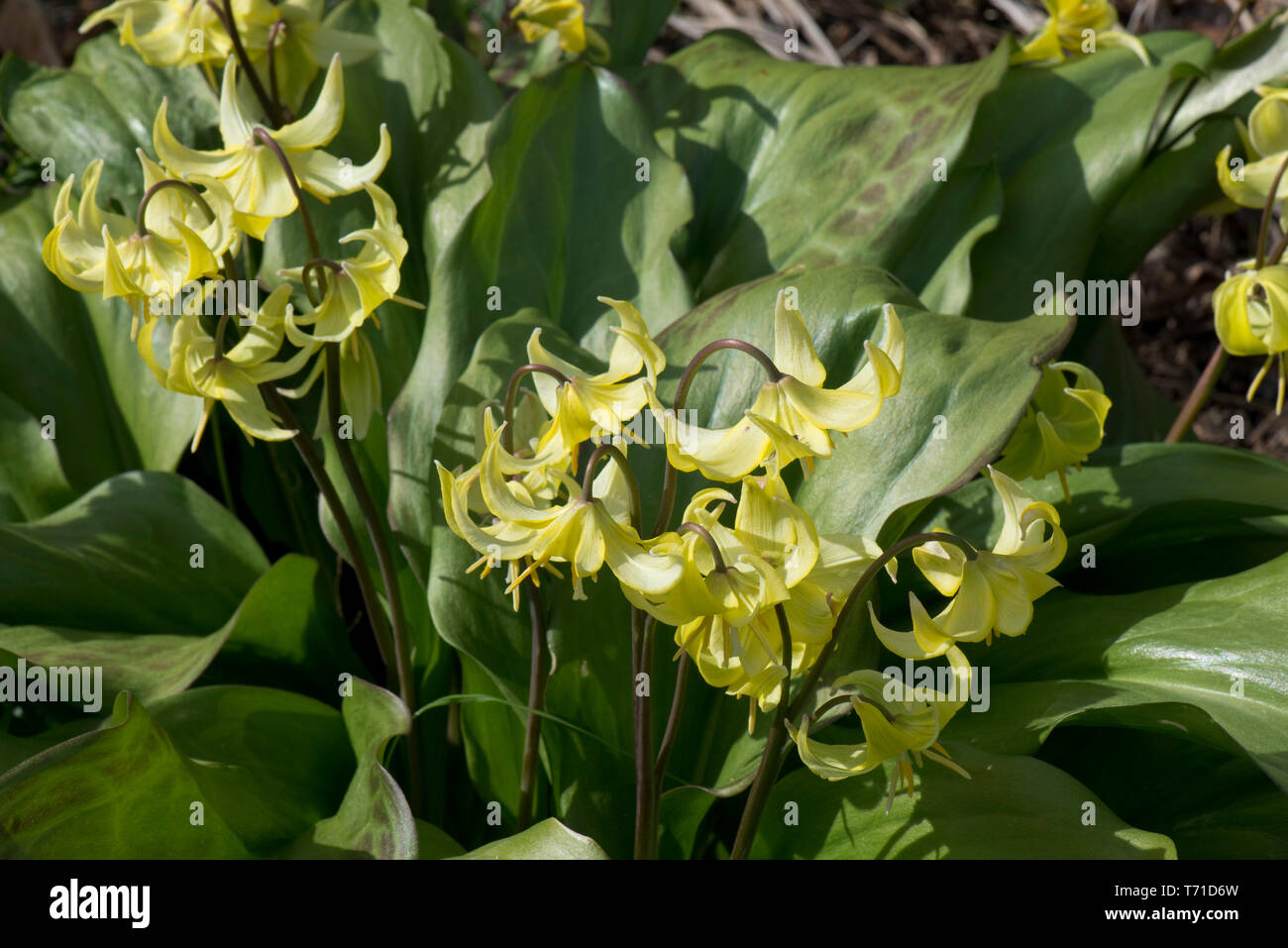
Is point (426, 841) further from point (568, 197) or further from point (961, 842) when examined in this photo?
point (568, 197)

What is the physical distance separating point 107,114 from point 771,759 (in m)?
1.78

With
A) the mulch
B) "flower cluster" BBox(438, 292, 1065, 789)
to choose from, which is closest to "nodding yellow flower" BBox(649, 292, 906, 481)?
"flower cluster" BBox(438, 292, 1065, 789)

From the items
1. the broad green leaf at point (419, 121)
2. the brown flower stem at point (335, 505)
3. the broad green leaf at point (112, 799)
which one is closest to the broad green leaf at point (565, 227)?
the broad green leaf at point (419, 121)

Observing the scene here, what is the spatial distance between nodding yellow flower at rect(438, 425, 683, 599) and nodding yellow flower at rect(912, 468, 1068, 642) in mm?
235

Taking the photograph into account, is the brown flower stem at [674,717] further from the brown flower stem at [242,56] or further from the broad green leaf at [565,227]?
the brown flower stem at [242,56]

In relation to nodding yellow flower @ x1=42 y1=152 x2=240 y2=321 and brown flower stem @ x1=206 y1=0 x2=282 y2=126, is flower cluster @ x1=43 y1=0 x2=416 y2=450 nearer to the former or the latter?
nodding yellow flower @ x1=42 y1=152 x2=240 y2=321

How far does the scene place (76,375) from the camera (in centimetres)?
205

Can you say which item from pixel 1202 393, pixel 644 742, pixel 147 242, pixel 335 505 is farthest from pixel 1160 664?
pixel 147 242

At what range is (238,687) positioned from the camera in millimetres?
1507

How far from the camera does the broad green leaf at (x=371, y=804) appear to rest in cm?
125

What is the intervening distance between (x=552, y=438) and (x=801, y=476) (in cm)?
58

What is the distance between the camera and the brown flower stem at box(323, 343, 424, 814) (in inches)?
50.9

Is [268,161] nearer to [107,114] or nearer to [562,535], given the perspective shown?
[562,535]
